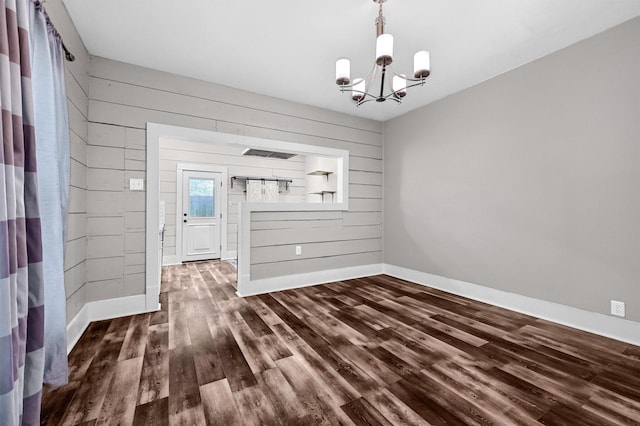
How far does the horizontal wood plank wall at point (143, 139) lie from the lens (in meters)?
2.80

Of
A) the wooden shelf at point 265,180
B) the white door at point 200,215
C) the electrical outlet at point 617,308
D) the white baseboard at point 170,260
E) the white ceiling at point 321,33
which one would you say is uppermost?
the white ceiling at point 321,33

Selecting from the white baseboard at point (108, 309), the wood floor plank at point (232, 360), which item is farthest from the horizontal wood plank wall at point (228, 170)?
Answer: the wood floor plank at point (232, 360)

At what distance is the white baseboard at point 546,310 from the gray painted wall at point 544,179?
72 millimetres

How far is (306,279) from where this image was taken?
4.01 metres

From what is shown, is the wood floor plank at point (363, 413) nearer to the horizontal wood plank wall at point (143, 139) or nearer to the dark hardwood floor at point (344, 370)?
the dark hardwood floor at point (344, 370)

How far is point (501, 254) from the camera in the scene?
3150 mm

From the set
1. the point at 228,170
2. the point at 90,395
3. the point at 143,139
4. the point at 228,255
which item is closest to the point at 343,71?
the point at 143,139

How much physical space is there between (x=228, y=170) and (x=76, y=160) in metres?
3.99

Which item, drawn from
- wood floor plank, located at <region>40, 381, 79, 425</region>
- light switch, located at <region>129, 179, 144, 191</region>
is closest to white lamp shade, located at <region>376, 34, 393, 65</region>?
light switch, located at <region>129, 179, 144, 191</region>

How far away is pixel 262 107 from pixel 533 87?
3.12 meters

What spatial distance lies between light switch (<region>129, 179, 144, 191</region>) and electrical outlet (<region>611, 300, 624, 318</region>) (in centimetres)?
460

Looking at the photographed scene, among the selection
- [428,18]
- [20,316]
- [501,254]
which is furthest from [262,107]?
[501,254]

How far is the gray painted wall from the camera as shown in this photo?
7.65 ft

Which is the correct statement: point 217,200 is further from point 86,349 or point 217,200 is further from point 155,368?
point 155,368
